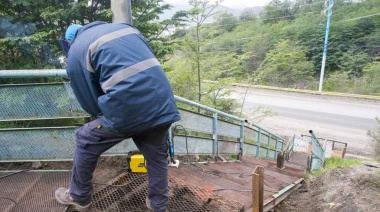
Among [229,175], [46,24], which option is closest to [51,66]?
[46,24]

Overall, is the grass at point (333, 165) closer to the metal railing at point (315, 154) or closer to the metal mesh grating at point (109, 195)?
the metal railing at point (315, 154)

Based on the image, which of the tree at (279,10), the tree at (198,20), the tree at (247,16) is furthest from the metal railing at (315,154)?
the tree at (247,16)

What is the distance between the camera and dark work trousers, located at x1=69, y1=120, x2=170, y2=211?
2.03m

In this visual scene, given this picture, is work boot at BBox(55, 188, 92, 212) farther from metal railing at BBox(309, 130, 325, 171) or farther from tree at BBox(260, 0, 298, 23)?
tree at BBox(260, 0, 298, 23)

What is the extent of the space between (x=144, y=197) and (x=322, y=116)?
1872 centimetres

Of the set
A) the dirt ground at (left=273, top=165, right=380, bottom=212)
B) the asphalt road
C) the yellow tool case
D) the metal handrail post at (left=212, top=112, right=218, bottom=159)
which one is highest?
the yellow tool case

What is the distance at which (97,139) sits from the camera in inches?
80.3

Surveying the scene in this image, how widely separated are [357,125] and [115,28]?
1877cm

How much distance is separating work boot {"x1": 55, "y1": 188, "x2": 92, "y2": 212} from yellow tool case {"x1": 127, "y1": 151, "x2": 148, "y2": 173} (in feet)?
1.96

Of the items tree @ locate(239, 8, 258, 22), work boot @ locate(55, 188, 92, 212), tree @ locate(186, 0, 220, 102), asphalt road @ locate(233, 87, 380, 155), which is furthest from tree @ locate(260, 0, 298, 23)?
work boot @ locate(55, 188, 92, 212)

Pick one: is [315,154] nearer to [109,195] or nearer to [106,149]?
[109,195]

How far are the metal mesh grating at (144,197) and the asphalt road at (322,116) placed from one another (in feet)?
34.8

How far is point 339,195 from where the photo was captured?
12.4ft

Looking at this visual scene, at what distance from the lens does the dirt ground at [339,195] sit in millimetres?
3407
